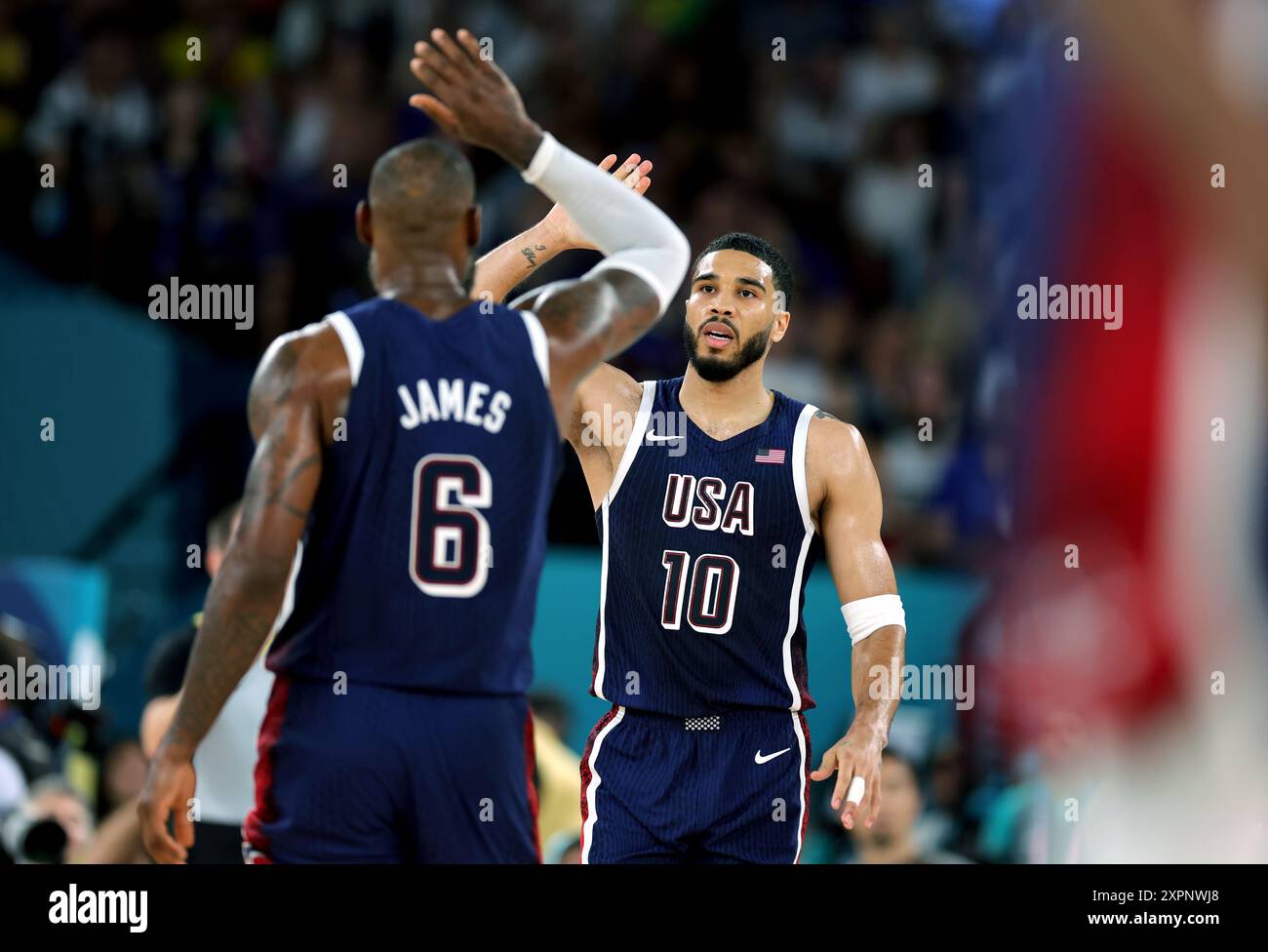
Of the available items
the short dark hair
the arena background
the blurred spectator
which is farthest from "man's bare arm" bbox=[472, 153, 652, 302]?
the blurred spectator

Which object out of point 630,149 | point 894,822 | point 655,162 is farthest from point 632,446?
point 630,149

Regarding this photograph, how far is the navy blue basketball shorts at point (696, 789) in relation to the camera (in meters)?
4.98

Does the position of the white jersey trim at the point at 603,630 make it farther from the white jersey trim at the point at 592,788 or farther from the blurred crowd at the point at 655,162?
the blurred crowd at the point at 655,162

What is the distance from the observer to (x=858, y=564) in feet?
16.8

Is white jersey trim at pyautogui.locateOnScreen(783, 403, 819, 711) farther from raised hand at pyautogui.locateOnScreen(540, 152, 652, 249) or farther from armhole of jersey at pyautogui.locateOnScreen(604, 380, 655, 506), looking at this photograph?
raised hand at pyautogui.locateOnScreen(540, 152, 652, 249)

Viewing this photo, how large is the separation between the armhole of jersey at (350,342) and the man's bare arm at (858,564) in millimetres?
1736

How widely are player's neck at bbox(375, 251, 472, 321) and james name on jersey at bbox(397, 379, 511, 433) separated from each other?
209 millimetres

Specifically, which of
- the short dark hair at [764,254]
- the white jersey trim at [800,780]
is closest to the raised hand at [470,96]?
the short dark hair at [764,254]

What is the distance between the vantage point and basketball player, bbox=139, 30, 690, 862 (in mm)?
3631

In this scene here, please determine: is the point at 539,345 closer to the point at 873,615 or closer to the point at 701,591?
the point at 701,591

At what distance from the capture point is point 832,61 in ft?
35.1

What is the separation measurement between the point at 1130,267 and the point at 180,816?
431 centimetres
